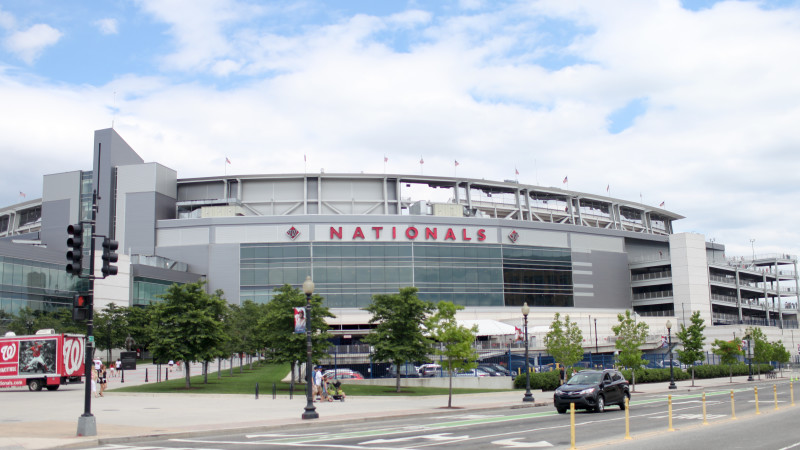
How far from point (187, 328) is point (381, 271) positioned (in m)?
51.6

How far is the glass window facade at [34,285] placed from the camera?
71500 millimetres

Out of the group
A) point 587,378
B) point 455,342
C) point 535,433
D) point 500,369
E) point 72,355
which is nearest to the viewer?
point 535,433

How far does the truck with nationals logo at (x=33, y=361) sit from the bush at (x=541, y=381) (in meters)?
29.5

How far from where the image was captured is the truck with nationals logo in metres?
46.0

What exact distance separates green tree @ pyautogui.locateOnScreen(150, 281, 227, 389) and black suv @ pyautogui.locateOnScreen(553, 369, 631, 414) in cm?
2471

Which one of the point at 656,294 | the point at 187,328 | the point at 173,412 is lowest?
the point at 173,412

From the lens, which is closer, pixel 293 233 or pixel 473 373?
pixel 473 373

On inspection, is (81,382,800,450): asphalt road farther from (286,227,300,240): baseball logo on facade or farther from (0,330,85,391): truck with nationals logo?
(286,227,300,240): baseball logo on facade

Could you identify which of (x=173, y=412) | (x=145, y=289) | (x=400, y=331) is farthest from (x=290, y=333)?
(x=145, y=289)

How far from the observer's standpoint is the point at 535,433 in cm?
2089

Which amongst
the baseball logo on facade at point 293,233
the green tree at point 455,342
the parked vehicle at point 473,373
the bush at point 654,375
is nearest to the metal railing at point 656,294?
the bush at point 654,375

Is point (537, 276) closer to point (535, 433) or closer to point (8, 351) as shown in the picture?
point (8, 351)

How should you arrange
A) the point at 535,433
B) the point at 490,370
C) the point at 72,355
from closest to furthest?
the point at 535,433 → the point at 72,355 → the point at 490,370

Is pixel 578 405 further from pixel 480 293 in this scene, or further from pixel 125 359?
pixel 480 293
